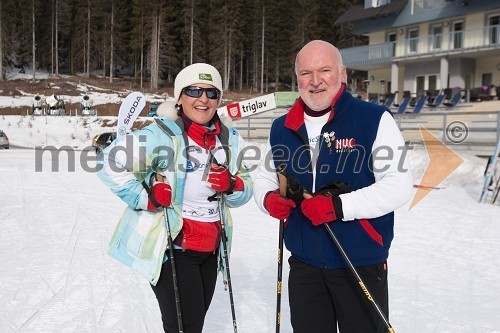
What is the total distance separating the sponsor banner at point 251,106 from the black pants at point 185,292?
1663 centimetres

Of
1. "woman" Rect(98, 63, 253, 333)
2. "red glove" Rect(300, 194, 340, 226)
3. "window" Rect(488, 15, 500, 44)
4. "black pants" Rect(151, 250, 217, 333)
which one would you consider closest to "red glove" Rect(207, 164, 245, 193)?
"woman" Rect(98, 63, 253, 333)

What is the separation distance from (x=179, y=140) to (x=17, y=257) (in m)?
4.41

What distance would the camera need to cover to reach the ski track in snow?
4.31 m

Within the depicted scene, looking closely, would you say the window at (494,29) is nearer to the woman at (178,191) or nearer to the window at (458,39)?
the window at (458,39)

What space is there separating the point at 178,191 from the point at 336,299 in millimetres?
1082

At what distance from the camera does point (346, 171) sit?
2410mm

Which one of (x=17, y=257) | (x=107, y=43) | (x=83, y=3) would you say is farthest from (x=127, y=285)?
(x=83, y=3)

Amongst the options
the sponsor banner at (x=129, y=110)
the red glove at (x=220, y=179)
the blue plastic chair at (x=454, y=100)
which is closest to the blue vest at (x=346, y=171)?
the red glove at (x=220, y=179)

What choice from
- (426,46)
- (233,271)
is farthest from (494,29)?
(233,271)

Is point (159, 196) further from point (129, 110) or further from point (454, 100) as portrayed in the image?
point (454, 100)

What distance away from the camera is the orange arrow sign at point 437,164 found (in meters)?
13.1

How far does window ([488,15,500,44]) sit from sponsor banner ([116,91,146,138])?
72.7ft

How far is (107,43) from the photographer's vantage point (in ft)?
193

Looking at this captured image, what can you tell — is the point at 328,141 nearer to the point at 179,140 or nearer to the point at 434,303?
the point at 179,140
